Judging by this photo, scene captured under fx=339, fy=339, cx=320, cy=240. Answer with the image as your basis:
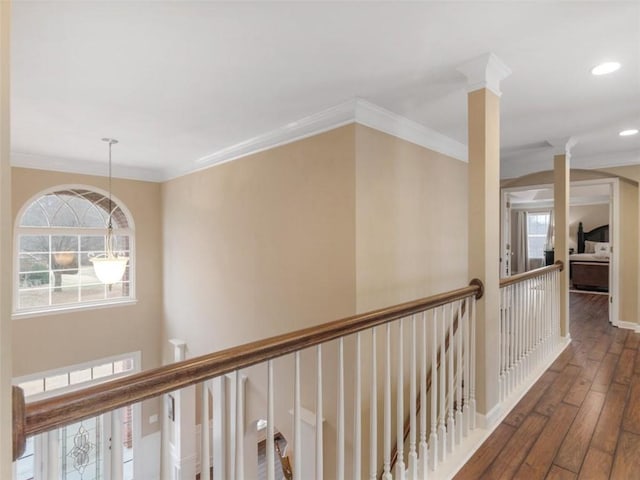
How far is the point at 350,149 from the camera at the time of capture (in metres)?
2.83

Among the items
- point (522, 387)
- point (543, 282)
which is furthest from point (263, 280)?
point (543, 282)

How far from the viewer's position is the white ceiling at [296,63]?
5.53 feet

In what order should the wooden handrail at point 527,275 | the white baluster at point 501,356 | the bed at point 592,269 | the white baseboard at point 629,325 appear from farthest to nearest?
1. the bed at point 592,269
2. the white baseboard at point 629,325
3. the wooden handrail at point 527,275
4. the white baluster at point 501,356

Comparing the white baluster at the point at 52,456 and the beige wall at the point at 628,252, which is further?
the beige wall at the point at 628,252

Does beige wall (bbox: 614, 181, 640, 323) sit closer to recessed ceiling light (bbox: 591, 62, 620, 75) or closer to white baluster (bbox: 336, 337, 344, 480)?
recessed ceiling light (bbox: 591, 62, 620, 75)

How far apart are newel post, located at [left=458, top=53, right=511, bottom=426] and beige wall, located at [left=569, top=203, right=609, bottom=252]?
9.03 m

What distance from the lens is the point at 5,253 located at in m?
0.64

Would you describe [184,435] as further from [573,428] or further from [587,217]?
[587,217]

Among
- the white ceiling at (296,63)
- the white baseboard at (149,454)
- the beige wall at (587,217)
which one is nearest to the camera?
the white ceiling at (296,63)

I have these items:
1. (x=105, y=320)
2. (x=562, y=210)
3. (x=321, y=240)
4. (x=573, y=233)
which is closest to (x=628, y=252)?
(x=562, y=210)

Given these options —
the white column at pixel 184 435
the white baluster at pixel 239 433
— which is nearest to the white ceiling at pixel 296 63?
the white baluster at pixel 239 433

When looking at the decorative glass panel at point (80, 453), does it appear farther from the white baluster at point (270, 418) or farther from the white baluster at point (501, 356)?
the white baluster at point (501, 356)

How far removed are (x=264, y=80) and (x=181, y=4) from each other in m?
0.80

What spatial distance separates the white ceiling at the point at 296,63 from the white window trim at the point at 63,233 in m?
1.22
